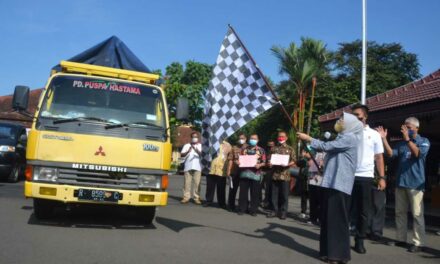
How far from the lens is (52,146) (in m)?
6.78

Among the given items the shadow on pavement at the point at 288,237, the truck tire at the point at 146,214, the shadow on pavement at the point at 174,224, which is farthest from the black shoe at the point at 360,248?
the truck tire at the point at 146,214

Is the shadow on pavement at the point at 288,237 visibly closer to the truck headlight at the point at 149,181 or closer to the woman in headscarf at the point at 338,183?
the woman in headscarf at the point at 338,183

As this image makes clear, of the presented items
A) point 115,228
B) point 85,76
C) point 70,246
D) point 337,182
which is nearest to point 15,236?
point 70,246

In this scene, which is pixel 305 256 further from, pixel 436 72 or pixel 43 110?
pixel 436 72

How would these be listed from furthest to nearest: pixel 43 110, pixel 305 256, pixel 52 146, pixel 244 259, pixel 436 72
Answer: pixel 436 72, pixel 43 110, pixel 52 146, pixel 305 256, pixel 244 259

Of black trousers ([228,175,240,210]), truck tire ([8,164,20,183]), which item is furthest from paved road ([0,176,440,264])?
truck tire ([8,164,20,183])

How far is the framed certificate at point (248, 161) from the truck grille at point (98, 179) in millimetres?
4312

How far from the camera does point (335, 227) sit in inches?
232

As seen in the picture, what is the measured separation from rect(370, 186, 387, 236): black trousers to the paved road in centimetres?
59

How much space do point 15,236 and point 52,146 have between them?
133cm

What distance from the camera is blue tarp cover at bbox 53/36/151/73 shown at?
896 cm

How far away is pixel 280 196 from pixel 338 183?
4637 millimetres

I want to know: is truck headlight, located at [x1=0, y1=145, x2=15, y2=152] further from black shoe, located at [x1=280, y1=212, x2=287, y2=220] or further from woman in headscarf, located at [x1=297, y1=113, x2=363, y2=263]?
woman in headscarf, located at [x1=297, y1=113, x2=363, y2=263]

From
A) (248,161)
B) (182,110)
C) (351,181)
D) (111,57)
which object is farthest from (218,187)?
(351,181)
